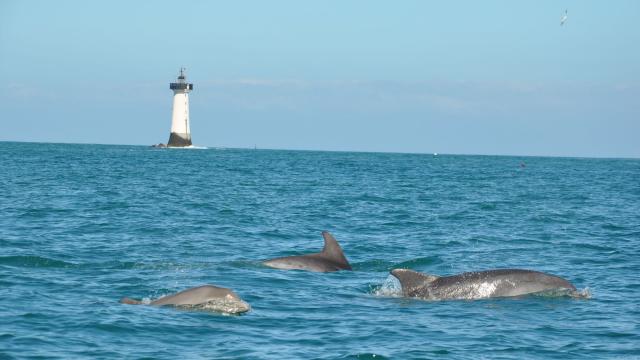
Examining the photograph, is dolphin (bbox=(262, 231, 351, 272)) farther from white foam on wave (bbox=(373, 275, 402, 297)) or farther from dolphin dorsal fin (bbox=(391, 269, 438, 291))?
dolphin dorsal fin (bbox=(391, 269, 438, 291))

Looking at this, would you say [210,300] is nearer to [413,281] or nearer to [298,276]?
[413,281]

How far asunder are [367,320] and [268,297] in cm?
287

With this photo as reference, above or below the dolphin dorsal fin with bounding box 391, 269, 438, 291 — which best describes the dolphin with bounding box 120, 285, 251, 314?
below

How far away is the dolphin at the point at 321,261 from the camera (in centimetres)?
2295

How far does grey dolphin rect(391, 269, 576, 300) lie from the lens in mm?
19016

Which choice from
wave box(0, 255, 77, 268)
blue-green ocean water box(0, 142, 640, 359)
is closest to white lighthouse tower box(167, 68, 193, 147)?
blue-green ocean water box(0, 142, 640, 359)

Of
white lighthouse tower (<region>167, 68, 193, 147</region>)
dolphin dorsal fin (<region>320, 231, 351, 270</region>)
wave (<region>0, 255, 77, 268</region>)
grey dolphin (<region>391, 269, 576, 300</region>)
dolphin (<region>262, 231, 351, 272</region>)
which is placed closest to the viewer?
grey dolphin (<region>391, 269, 576, 300</region>)

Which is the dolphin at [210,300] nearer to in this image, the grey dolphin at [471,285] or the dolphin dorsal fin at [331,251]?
the grey dolphin at [471,285]

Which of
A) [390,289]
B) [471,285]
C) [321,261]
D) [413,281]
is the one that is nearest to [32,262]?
[321,261]

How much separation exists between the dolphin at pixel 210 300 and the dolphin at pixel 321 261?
556 centimetres

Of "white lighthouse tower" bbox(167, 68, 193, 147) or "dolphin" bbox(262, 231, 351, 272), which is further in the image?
"white lighthouse tower" bbox(167, 68, 193, 147)

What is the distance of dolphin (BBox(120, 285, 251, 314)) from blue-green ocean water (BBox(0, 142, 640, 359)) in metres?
0.30

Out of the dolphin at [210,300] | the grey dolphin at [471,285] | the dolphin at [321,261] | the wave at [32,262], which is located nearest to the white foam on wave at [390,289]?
the grey dolphin at [471,285]

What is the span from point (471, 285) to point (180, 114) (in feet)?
466
